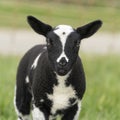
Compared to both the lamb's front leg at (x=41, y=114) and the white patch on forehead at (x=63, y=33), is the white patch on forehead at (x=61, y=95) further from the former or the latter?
the white patch on forehead at (x=63, y=33)

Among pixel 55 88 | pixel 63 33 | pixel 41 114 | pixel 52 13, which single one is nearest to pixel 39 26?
pixel 63 33

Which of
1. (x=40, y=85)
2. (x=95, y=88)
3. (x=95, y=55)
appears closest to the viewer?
(x=40, y=85)

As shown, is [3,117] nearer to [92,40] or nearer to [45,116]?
[45,116]

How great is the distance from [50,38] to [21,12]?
68.6 ft

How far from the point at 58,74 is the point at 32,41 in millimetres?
16195

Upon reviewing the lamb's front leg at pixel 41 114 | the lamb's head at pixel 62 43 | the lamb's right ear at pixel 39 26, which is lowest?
the lamb's front leg at pixel 41 114

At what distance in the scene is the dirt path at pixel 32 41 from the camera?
2000 centimetres

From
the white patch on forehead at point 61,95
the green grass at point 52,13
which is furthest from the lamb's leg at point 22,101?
the green grass at point 52,13

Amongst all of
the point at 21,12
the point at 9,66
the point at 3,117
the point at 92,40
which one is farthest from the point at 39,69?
the point at 21,12

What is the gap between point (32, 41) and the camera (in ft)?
73.0

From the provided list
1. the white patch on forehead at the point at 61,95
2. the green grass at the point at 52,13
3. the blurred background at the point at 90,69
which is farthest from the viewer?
the green grass at the point at 52,13

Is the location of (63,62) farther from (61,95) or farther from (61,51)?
(61,95)

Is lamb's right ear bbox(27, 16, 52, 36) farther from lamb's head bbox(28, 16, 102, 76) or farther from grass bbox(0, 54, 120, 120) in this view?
grass bbox(0, 54, 120, 120)

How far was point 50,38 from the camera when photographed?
621 cm
